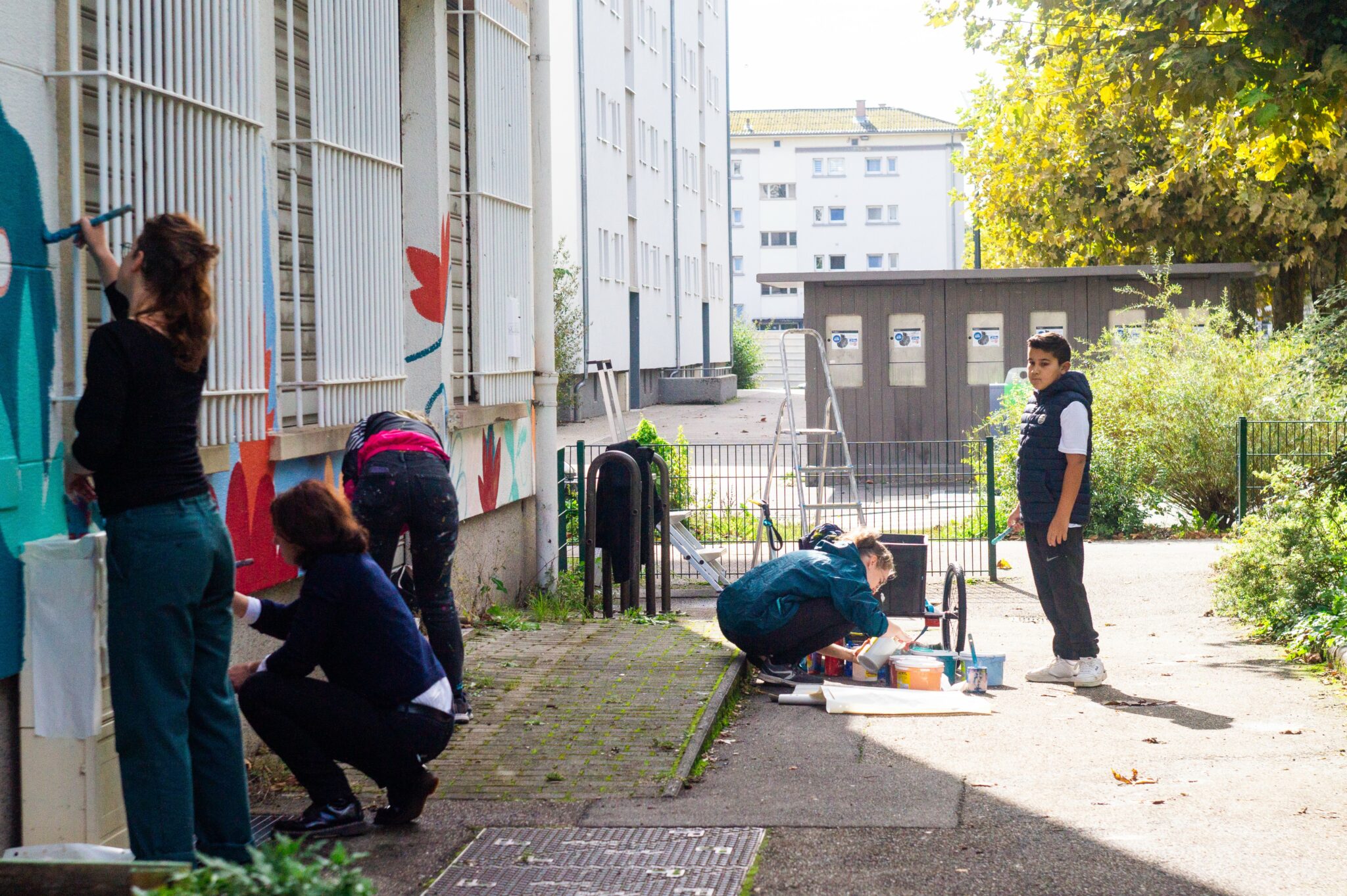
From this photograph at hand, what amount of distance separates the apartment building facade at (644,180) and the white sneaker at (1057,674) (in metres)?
25.9

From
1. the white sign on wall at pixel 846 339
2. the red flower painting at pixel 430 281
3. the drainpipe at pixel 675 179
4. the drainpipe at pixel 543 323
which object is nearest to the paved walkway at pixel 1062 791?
the red flower painting at pixel 430 281

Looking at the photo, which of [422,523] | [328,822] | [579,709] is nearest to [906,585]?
[579,709]

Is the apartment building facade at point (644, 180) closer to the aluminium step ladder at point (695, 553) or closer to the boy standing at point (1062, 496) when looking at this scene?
the aluminium step ladder at point (695, 553)

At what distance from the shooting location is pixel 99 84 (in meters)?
4.91

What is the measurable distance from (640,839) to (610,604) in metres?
5.00

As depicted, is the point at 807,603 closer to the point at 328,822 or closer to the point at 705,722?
the point at 705,722

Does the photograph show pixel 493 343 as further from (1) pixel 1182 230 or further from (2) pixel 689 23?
(2) pixel 689 23

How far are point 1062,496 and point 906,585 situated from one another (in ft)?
4.07

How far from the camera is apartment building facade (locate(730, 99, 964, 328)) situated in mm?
81812

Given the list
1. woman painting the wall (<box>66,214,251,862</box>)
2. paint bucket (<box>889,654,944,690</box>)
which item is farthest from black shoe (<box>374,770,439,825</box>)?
paint bucket (<box>889,654,944,690</box>)

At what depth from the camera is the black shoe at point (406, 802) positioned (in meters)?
5.13

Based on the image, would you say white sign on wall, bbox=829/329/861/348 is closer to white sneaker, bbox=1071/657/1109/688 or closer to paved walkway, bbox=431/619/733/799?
paved walkway, bbox=431/619/733/799

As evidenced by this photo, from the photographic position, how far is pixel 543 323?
11.2 m

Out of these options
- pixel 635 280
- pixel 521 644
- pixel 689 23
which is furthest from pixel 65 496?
pixel 689 23
